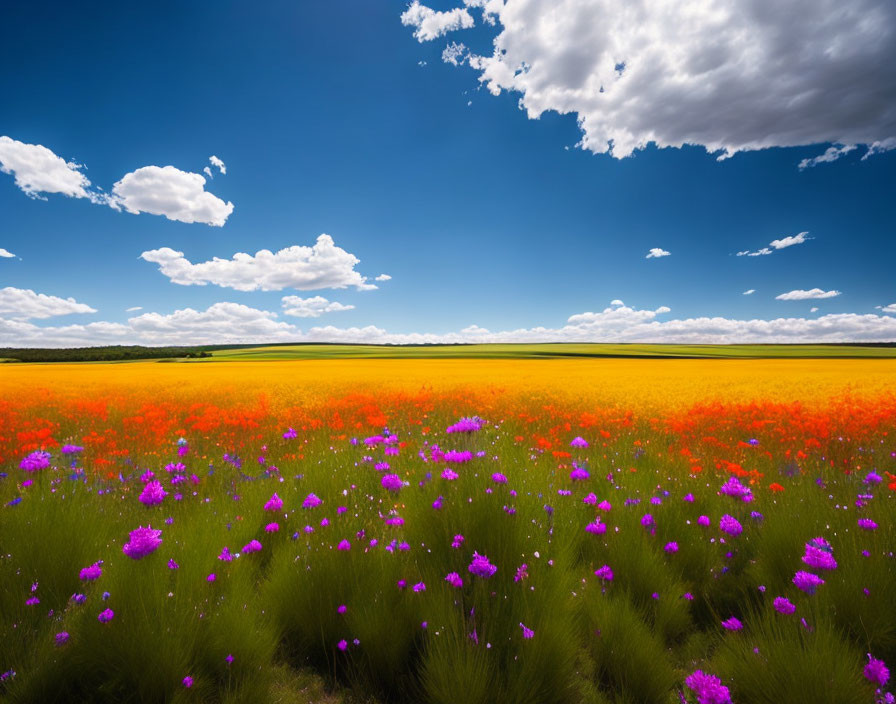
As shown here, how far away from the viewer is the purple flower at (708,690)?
1482 mm

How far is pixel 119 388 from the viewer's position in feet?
49.5

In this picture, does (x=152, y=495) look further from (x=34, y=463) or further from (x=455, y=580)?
(x=455, y=580)

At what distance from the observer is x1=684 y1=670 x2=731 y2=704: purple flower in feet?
4.86

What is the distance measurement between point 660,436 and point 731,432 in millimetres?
1471

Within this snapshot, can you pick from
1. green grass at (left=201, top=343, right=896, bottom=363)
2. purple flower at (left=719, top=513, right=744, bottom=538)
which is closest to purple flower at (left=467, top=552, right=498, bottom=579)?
purple flower at (left=719, top=513, right=744, bottom=538)

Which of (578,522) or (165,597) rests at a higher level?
(165,597)

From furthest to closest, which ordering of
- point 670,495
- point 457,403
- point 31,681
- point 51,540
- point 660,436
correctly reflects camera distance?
point 457,403 → point 660,436 → point 670,495 → point 51,540 → point 31,681

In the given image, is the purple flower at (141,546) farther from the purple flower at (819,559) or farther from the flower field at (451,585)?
the purple flower at (819,559)

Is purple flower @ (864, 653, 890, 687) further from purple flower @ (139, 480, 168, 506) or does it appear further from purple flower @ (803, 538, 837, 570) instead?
purple flower @ (139, 480, 168, 506)

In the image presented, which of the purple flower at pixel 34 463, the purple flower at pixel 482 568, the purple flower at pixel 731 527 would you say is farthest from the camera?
the purple flower at pixel 34 463

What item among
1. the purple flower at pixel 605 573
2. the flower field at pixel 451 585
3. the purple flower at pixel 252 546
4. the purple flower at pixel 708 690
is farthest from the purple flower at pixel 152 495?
the purple flower at pixel 708 690

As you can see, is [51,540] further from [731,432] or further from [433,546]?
[731,432]

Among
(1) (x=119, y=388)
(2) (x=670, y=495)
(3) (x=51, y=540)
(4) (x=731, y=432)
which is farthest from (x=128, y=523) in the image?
(1) (x=119, y=388)

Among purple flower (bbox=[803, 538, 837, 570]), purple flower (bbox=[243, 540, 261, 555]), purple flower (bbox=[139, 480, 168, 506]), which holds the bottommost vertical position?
purple flower (bbox=[243, 540, 261, 555])
